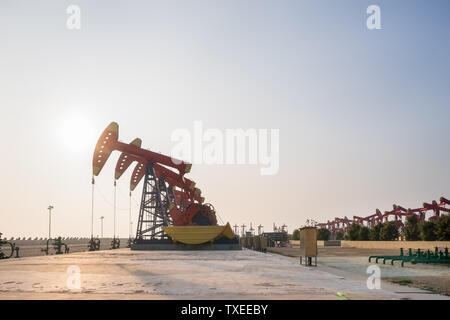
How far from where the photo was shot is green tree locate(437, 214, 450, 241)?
56.2 m

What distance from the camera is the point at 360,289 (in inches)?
425

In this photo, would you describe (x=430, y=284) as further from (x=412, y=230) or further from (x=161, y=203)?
(x=412, y=230)

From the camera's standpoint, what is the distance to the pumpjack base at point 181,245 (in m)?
41.5

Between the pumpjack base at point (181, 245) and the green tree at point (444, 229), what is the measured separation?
108 ft

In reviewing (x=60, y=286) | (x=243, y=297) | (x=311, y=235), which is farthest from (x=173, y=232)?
(x=243, y=297)

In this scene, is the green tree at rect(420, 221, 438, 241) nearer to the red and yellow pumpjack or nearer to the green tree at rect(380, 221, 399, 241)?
the green tree at rect(380, 221, 399, 241)

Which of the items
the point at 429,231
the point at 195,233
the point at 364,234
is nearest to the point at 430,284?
the point at 195,233

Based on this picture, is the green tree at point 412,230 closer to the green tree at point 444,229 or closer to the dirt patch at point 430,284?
the green tree at point 444,229

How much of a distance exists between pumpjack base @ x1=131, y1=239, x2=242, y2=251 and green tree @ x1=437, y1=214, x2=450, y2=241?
108ft

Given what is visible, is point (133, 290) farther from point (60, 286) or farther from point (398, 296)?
point (398, 296)

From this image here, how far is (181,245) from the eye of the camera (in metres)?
41.6

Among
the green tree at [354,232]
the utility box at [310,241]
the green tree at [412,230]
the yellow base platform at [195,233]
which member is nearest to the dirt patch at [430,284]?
the utility box at [310,241]

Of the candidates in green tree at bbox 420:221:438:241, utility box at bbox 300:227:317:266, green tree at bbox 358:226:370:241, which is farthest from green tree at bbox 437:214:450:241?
utility box at bbox 300:227:317:266
